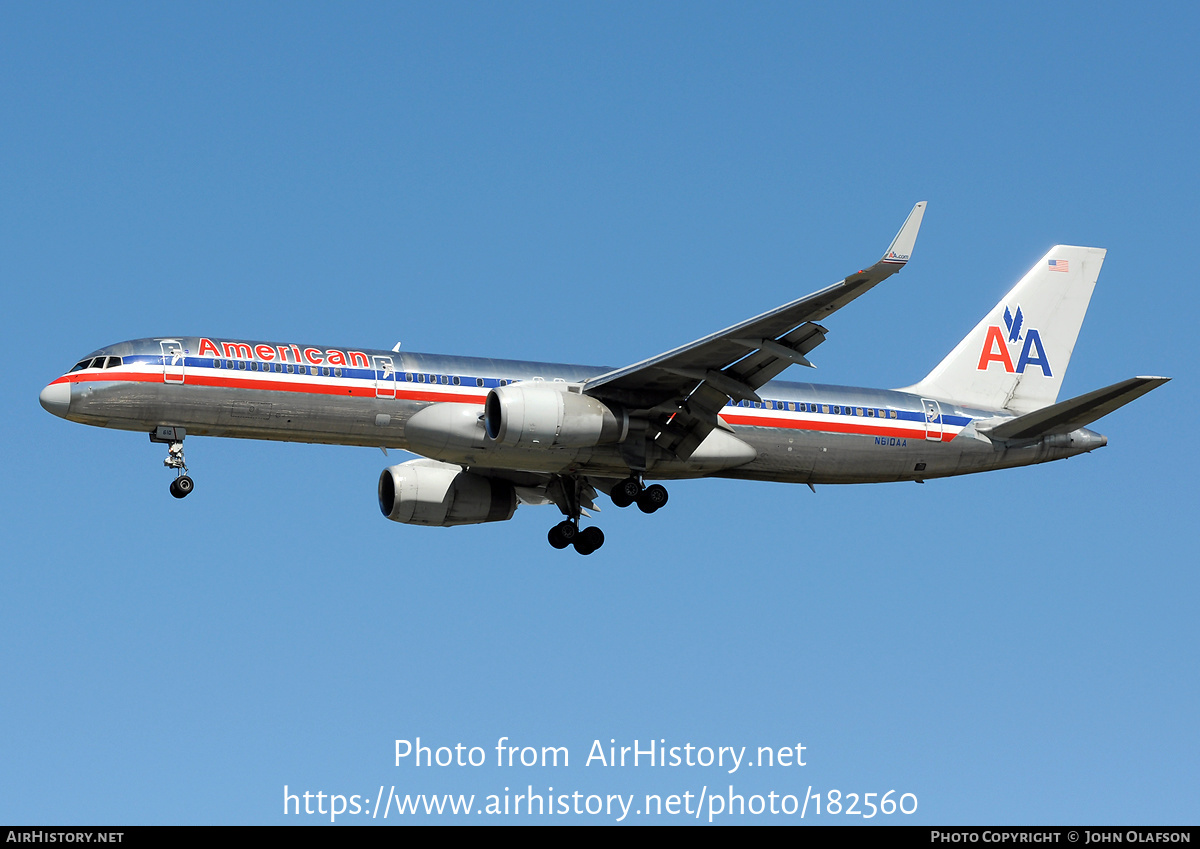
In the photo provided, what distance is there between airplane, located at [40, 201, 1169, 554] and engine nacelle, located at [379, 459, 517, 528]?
39 millimetres

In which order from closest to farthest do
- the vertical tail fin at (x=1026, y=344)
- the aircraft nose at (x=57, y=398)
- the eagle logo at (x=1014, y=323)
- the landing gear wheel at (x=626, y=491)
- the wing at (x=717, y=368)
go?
the wing at (x=717, y=368)
the aircraft nose at (x=57, y=398)
the landing gear wheel at (x=626, y=491)
the vertical tail fin at (x=1026, y=344)
the eagle logo at (x=1014, y=323)

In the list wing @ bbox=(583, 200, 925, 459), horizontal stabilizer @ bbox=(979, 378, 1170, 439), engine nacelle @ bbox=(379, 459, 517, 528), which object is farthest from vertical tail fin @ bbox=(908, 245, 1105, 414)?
engine nacelle @ bbox=(379, 459, 517, 528)

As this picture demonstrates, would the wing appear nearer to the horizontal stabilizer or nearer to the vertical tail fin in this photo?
the horizontal stabilizer

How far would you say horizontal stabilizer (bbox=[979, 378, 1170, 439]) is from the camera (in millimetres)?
38622

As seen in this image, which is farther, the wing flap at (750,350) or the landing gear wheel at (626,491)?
the landing gear wheel at (626,491)

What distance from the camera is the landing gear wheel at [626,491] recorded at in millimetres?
39438

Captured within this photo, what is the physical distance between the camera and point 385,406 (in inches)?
1489

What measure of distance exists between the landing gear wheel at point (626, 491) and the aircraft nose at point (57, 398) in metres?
13.0

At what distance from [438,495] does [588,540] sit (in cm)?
425

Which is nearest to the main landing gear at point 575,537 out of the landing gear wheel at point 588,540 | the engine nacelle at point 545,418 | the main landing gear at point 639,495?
the landing gear wheel at point 588,540

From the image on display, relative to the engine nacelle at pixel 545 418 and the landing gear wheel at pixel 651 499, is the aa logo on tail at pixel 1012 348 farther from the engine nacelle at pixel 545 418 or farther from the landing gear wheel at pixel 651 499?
the engine nacelle at pixel 545 418

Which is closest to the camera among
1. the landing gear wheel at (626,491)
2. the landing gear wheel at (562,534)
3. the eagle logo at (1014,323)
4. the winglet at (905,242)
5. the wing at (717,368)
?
the winglet at (905,242)
